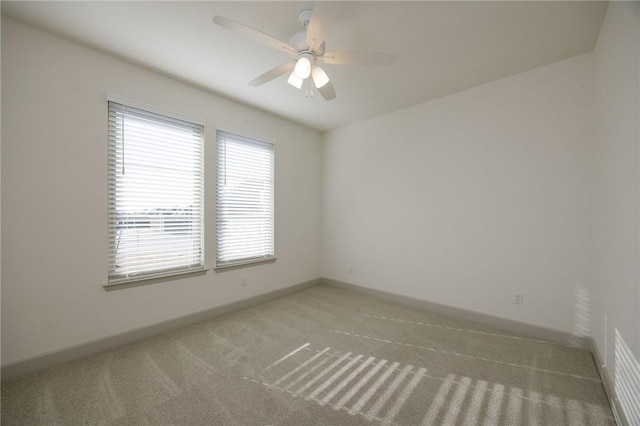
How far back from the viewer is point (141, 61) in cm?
253

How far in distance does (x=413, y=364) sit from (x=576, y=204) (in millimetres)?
2129

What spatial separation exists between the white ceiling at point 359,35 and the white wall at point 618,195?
360 mm

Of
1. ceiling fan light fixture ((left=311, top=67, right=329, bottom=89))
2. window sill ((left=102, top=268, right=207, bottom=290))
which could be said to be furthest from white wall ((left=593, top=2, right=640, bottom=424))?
window sill ((left=102, top=268, right=207, bottom=290))

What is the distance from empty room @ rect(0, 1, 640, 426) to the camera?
5.74ft

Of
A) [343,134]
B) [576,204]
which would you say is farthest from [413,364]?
[343,134]

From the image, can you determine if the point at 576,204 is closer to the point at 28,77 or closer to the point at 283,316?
the point at 283,316

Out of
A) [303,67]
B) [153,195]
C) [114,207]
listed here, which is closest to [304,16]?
[303,67]

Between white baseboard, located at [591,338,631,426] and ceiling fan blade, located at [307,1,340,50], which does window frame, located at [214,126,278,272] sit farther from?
white baseboard, located at [591,338,631,426]

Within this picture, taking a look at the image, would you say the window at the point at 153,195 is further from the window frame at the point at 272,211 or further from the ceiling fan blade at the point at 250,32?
the ceiling fan blade at the point at 250,32

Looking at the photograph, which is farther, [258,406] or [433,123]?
[433,123]

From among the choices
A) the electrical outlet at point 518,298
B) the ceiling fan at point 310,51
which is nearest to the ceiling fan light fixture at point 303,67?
the ceiling fan at point 310,51

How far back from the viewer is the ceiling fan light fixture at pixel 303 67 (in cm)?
189

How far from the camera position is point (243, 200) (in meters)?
3.56

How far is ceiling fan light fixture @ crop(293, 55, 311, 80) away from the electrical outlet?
9.81 feet
